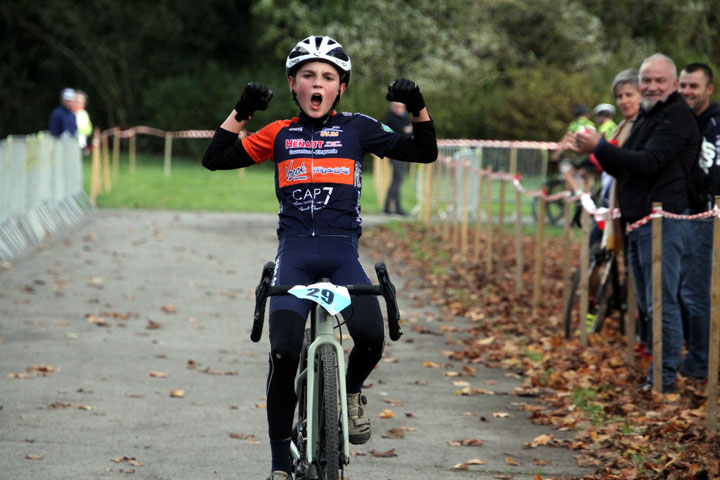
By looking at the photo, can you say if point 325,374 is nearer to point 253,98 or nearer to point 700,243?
point 253,98

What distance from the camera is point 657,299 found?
855cm

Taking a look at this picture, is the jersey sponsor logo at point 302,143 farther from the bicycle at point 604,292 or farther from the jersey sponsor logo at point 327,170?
the bicycle at point 604,292

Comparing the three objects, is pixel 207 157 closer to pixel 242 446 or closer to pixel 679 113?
pixel 242 446

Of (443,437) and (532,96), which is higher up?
(532,96)

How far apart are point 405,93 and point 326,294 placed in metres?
1.02

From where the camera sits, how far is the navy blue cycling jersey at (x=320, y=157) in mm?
5559

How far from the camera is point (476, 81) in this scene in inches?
1610

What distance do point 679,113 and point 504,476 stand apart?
339 cm

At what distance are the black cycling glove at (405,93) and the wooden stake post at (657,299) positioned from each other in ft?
11.1

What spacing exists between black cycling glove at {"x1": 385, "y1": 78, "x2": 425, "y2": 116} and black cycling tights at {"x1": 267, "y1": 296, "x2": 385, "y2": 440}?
905mm

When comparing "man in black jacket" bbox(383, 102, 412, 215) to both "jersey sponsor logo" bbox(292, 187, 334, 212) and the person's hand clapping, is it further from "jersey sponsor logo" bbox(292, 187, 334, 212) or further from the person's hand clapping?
"jersey sponsor logo" bbox(292, 187, 334, 212)

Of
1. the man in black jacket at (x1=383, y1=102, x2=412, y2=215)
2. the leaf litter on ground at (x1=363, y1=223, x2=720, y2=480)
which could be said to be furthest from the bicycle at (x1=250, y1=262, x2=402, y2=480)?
the man in black jacket at (x1=383, y1=102, x2=412, y2=215)

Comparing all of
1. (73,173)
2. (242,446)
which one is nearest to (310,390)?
(242,446)

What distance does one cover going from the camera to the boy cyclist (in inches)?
213
